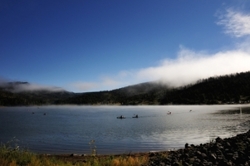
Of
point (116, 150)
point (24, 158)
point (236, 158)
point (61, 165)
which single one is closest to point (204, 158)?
point (236, 158)

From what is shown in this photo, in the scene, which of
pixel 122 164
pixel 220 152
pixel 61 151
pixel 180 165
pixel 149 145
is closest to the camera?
pixel 180 165

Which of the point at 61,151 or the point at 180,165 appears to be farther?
the point at 61,151

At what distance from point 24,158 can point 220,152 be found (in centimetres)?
1082

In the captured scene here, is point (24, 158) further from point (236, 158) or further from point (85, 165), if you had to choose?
point (236, 158)

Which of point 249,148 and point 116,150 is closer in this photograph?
point 249,148

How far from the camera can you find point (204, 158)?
15109 millimetres

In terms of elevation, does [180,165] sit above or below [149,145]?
above

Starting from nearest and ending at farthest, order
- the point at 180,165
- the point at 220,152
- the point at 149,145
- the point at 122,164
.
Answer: the point at 180,165, the point at 122,164, the point at 220,152, the point at 149,145

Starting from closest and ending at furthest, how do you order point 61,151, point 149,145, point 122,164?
point 122,164 < point 61,151 < point 149,145

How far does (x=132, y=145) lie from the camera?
3722 centimetres

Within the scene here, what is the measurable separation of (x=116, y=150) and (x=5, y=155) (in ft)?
60.0

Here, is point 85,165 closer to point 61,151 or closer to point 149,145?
point 61,151

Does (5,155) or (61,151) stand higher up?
(5,155)

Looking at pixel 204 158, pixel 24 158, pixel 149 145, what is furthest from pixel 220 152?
pixel 149 145
